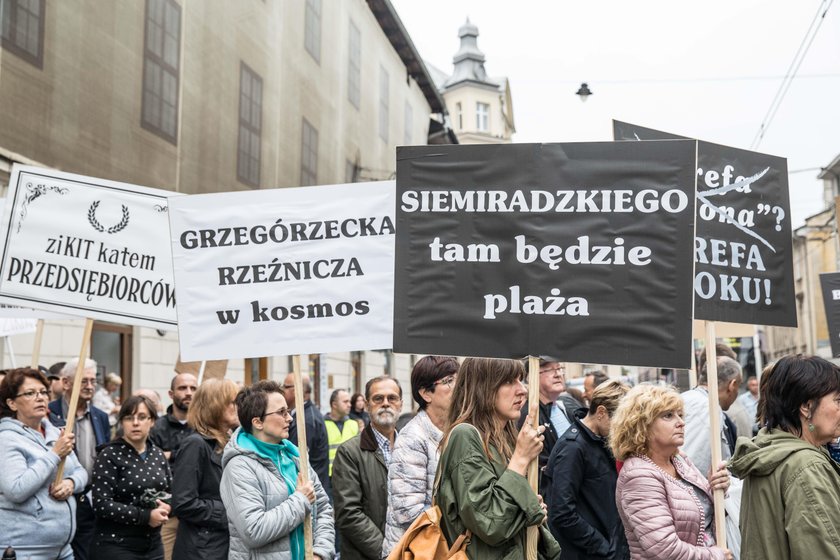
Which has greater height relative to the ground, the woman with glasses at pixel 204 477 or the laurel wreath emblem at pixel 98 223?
the laurel wreath emblem at pixel 98 223

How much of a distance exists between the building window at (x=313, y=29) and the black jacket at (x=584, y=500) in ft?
64.7

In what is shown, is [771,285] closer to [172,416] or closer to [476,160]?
[476,160]

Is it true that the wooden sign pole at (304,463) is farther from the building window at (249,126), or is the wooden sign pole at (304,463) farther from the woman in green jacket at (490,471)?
the building window at (249,126)

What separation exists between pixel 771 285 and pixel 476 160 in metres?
1.79

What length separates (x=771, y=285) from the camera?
5.12 meters

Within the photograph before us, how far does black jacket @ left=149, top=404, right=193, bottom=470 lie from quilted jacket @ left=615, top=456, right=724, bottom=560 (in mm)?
4499

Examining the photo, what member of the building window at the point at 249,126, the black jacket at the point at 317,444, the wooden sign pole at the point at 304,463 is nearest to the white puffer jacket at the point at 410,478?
the wooden sign pole at the point at 304,463

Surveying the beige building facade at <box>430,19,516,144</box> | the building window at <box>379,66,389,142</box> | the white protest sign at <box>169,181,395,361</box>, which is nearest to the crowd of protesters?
the white protest sign at <box>169,181,395,361</box>

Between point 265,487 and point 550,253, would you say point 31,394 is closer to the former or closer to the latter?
point 265,487

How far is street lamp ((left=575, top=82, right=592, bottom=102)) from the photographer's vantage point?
97.5ft

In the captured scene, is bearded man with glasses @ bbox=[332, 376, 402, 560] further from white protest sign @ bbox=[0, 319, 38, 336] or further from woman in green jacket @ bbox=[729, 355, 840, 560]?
white protest sign @ bbox=[0, 319, 38, 336]

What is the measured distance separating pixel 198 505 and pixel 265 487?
3.51 feet

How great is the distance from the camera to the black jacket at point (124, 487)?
6.38 meters

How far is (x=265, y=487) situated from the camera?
5.26 metres
